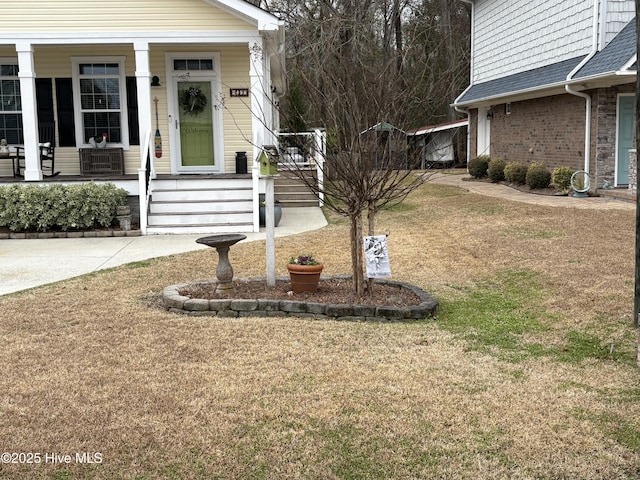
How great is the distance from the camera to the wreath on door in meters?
14.8

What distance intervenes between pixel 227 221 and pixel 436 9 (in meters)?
26.4

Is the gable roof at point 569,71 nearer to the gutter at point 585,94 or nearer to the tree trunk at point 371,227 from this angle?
the gutter at point 585,94

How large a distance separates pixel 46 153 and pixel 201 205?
3798 millimetres

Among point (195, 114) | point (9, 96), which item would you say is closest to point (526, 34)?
point (195, 114)

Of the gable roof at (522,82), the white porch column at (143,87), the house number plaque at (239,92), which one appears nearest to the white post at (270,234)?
the white porch column at (143,87)

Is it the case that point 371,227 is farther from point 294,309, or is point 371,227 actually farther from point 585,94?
point 585,94

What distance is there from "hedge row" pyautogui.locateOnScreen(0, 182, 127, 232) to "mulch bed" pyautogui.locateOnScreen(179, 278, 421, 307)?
5.68 metres

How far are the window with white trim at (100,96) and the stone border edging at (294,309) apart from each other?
8.95 metres

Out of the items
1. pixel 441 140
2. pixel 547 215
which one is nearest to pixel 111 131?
pixel 547 215

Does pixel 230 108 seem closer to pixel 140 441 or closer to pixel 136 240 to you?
pixel 136 240

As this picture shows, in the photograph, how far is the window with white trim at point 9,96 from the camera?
48.0 ft

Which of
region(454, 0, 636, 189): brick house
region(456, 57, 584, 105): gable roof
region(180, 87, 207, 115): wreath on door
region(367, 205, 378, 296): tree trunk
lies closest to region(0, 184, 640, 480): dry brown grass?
region(367, 205, 378, 296): tree trunk

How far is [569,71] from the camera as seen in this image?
1609cm

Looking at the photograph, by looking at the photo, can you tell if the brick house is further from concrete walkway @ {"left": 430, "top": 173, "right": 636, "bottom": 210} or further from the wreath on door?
the wreath on door
